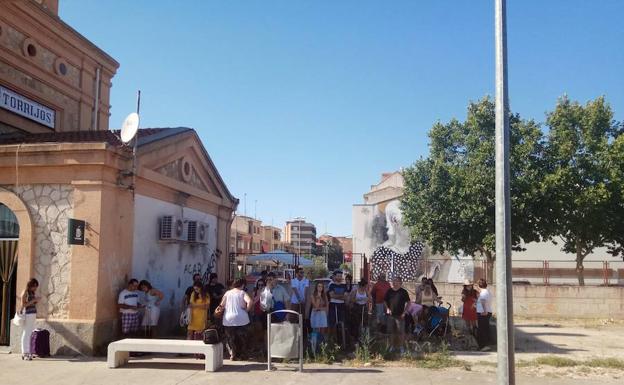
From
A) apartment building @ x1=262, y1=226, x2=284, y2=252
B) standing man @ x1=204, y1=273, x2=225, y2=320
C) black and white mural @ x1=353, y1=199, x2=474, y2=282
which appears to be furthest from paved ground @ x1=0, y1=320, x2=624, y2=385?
apartment building @ x1=262, y1=226, x2=284, y2=252

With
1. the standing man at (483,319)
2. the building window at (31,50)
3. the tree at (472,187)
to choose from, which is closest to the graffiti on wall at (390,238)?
the tree at (472,187)

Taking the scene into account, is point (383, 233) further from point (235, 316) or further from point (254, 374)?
point (254, 374)

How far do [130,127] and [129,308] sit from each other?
3532 millimetres

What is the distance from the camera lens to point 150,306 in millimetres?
11695

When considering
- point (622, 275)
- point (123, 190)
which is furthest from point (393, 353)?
point (622, 275)

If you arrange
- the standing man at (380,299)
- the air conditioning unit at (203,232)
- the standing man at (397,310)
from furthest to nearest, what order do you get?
the air conditioning unit at (203,232)
the standing man at (380,299)
the standing man at (397,310)

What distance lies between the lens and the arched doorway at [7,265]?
11.5 metres

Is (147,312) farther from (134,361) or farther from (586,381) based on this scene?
(586,381)

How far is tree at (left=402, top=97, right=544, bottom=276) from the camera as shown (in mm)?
23469

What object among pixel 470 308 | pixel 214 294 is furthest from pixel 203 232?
pixel 470 308

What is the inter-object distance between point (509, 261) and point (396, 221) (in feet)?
170

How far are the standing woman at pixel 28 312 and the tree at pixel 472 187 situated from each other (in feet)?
57.6

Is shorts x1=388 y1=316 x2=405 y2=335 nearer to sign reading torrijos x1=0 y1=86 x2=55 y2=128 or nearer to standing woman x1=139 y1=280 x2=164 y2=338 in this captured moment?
standing woman x1=139 y1=280 x2=164 y2=338

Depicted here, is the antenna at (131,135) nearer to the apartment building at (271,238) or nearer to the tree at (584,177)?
the tree at (584,177)
